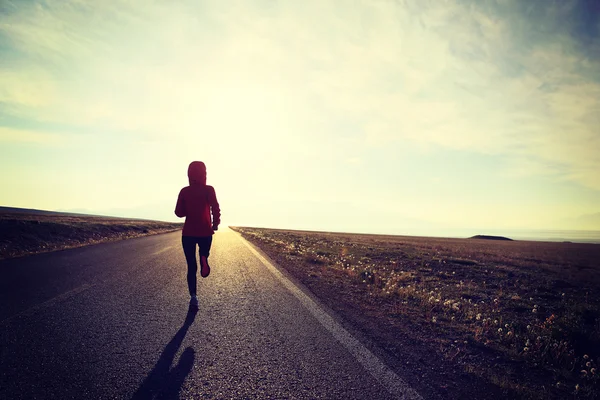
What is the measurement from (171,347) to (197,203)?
2.90 m

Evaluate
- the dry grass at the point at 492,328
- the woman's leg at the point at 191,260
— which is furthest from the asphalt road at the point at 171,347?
the dry grass at the point at 492,328

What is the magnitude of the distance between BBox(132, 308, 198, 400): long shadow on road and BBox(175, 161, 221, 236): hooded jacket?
7.89 feet

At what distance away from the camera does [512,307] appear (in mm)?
8492

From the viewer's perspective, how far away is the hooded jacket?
20.6 ft

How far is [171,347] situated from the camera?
412 centimetres

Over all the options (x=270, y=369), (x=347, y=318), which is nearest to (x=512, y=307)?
(x=347, y=318)

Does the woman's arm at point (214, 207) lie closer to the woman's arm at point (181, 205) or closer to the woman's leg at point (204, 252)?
the woman's leg at point (204, 252)

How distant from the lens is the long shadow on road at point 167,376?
2959 mm

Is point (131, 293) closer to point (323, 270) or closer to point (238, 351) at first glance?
point (238, 351)

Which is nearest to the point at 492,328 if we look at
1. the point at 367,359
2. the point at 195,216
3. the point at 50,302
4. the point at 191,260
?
the point at 367,359

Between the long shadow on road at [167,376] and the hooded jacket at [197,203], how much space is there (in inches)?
94.6

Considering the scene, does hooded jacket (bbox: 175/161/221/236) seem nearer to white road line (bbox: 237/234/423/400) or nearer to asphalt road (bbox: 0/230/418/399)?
asphalt road (bbox: 0/230/418/399)

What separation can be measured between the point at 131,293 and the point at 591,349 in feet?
28.5

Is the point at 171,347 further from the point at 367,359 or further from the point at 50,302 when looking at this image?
the point at 50,302
